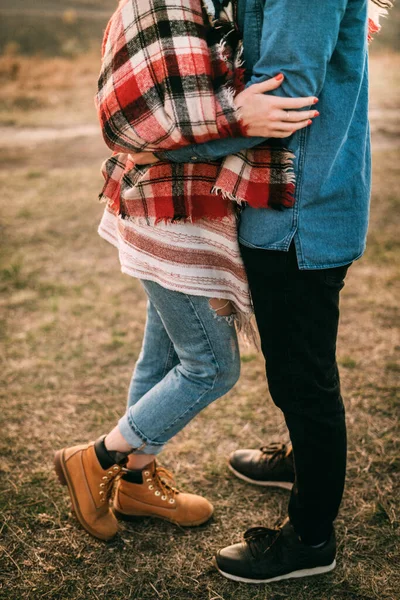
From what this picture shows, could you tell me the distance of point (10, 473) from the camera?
7.12 ft

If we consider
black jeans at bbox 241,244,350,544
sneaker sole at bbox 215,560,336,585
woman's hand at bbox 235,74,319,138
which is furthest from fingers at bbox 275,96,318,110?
sneaker sole at bbox 215,560,336,585

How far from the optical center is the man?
1.15 meters

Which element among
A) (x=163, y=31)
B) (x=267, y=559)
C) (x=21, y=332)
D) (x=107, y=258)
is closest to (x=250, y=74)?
(x=163, y=31)

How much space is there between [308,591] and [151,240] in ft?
4.13

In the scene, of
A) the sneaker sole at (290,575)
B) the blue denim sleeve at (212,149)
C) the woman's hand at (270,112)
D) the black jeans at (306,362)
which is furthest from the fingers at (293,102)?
the sneaker sole at (290,575)

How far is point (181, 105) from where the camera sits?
1.23 meters

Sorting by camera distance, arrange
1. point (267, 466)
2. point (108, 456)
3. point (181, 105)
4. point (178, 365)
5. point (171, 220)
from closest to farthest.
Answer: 1. point (181, 105)
2. point (171, 220)
3. point (178, 365)
4. point (108, 456)
5. point (267, 466)

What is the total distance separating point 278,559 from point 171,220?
118 centimetres

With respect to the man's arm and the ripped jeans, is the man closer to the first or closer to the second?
the man's arm

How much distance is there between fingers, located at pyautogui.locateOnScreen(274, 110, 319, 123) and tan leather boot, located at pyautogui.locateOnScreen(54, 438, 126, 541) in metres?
1.26

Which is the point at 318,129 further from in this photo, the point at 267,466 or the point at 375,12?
the point at 267,466

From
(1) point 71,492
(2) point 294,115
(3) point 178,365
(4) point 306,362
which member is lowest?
(1) point 71,492

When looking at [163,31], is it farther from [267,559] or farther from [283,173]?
[267,559]

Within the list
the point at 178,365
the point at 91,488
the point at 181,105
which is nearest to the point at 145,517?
the point at 91,488
